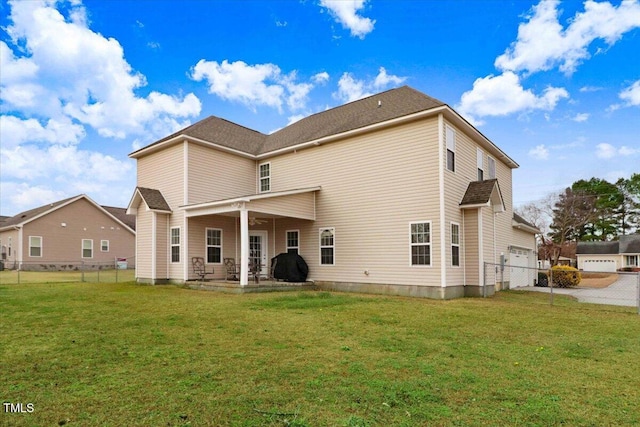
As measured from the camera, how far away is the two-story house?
42.3 ft

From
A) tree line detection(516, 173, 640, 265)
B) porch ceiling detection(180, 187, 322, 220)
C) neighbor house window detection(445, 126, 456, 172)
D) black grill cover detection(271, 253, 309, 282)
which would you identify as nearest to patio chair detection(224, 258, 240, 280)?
black grill cover detection(271, 253, 309, 282)

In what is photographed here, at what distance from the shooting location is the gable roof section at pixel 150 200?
51.7ft

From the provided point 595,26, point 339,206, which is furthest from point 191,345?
point 595,26

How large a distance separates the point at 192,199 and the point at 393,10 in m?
11.0

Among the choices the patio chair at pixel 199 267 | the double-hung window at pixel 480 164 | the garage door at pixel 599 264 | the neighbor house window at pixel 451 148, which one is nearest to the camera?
the neighbor house window at pixel 451 148

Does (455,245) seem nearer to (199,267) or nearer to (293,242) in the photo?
(293,242)

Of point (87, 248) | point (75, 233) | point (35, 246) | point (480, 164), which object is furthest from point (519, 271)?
point (35, 246)

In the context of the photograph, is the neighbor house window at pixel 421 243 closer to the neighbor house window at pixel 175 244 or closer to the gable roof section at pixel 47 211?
the neighbor house window at pixel 175 244

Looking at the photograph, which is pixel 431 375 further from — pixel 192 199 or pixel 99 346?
pixel 192 199

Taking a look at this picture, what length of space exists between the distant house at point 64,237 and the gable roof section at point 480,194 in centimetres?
2545

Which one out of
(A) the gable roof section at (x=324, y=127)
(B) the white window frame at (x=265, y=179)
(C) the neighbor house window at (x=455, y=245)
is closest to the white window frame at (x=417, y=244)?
(C) the neighbor house window at (x=455, y=245)

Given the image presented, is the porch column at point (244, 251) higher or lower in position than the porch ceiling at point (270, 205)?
lower

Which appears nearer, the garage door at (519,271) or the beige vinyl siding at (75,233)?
the garage door at (519,271)

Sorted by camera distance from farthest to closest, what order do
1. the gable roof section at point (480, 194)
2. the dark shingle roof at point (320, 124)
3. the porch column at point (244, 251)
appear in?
1. the dark shingle roof at point (320, 124)
2. the gable roof section at point (480, 194)
3. the porch column at point (244, 251)
